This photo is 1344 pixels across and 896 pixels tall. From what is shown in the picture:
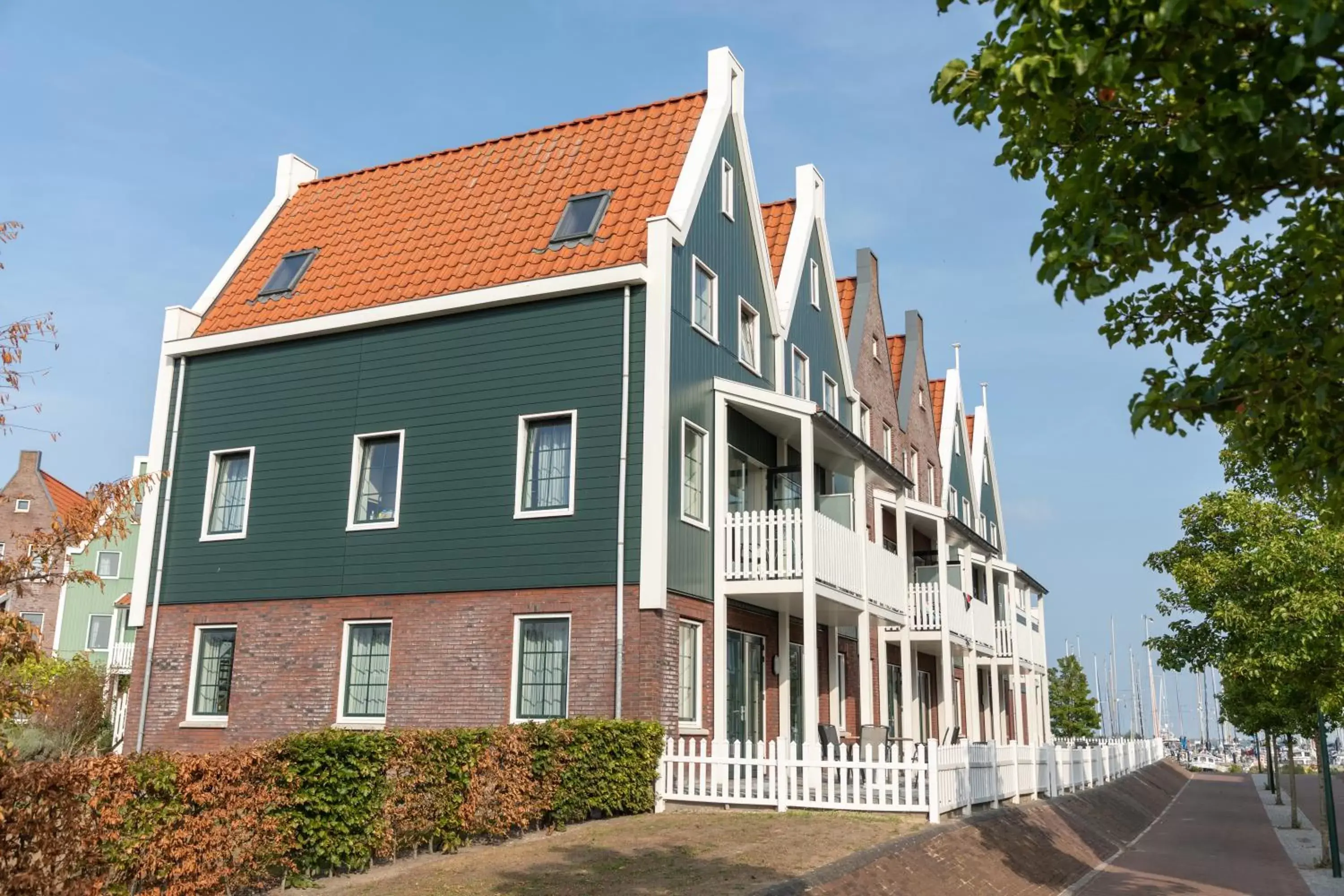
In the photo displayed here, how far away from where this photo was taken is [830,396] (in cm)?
2762

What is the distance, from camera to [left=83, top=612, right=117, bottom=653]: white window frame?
2062 inches

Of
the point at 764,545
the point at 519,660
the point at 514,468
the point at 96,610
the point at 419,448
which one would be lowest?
the point at 519,660

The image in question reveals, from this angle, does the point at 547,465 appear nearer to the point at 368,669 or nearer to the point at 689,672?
the point at 689,672

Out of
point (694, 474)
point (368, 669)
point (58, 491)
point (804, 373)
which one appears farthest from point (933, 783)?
point (58, 491)

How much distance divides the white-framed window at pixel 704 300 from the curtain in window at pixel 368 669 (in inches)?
299

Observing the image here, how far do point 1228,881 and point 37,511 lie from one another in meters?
61.8

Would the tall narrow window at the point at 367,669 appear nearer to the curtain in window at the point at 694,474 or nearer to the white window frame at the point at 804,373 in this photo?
the curtain in window at the point at 694,474

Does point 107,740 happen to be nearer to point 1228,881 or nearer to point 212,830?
point 212,830

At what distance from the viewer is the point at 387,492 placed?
66.7 ft

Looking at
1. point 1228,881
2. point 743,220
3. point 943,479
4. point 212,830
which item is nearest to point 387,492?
point 743,220

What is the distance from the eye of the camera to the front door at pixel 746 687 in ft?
66.1

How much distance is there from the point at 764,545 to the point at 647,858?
24.8 feet

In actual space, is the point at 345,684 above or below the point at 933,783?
above

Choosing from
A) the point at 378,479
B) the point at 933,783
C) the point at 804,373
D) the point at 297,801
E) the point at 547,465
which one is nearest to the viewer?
the point at 297,801
